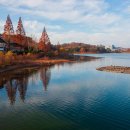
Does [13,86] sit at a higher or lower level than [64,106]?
higher

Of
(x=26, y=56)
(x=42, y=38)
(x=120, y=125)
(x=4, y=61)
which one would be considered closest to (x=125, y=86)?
(x=120, y=125)

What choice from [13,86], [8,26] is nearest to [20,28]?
[8,26]

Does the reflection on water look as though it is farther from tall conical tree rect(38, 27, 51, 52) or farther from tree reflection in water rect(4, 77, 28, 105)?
tall conical tree rect(38, 27, 51, 52)

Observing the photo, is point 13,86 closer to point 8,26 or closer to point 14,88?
point 14,88

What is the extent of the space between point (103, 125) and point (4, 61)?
1496 inches

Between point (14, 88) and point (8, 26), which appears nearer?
point (14, 88)

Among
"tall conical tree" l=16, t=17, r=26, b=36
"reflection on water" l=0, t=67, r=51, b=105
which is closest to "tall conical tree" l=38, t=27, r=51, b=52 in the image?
"tall conical tree" l=16, t=17, r=26, b=36

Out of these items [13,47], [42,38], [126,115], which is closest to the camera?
[126,115]

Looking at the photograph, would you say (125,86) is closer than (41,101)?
No

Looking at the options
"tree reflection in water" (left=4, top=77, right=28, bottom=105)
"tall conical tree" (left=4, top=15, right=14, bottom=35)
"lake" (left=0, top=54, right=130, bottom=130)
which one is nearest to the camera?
"lake" (left=0, top=54, right=130, bottom=130)

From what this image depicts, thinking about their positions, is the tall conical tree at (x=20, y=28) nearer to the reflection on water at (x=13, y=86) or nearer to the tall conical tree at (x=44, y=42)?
the tall conical tree at (x=44, y=42)

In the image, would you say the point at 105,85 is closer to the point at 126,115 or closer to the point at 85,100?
the point at 85,100

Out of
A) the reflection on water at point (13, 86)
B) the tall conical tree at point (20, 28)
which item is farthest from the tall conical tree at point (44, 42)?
the reflection on water at point (13, 86)

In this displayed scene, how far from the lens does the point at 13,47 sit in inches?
3022
